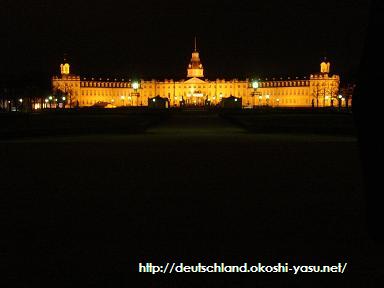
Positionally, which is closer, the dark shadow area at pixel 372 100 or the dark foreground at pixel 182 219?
the dark shadow area at pixel 372 100

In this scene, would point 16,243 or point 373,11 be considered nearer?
point 373,11

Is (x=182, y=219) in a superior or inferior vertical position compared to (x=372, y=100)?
inferior

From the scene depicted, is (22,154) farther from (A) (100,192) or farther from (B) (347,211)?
(B) (347,211)

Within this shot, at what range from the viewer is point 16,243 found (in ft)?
24.1

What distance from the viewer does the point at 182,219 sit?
9.02 m

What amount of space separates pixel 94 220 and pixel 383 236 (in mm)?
6809

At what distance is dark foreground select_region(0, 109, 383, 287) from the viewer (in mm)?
5832

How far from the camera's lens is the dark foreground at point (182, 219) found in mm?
5832

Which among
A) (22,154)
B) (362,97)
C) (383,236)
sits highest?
(362,97)

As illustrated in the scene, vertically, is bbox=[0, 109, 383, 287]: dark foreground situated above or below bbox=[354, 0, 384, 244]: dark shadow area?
below

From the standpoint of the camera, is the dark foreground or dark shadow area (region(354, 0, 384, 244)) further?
the dark foreground

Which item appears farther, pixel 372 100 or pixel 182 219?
pixel 182 219

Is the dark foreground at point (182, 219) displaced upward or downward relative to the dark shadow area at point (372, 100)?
downward

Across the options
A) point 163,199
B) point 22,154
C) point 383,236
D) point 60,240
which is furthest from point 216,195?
point 22,154
